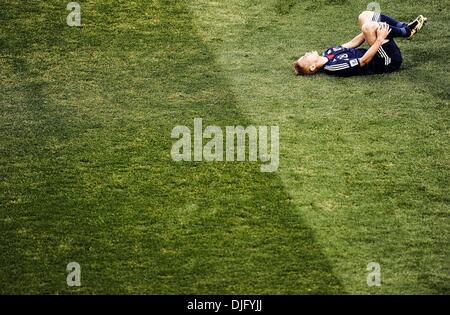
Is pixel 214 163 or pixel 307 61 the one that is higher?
pixel 307 61

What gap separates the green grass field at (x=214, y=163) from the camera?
457 centimetres

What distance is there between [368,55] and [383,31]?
259mm

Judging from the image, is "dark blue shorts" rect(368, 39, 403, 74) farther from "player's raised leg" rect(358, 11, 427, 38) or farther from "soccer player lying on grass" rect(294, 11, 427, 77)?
"player's raised leg" rect(358, 11, 427, 38)

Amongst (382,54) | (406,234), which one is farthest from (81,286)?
(382,54)

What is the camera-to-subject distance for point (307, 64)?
6863mm

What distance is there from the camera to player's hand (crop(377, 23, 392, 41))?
6684 mm

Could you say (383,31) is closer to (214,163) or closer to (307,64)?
(307,64)

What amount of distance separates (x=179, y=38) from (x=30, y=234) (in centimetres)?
348

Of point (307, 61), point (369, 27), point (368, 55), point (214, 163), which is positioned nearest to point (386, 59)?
point (368, 55)

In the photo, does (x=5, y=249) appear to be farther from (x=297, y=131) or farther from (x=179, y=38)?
(x=179, y=38)

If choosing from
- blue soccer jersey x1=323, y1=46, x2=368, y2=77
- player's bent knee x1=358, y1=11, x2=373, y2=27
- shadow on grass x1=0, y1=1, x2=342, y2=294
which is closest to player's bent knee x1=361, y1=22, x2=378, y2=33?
player's bent knee x1=358, y1=11, x2=373, y2=27

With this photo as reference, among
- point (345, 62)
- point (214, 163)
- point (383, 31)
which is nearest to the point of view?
point (214, 163)

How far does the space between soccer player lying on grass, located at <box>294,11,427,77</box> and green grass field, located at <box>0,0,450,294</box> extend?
0.13 metres

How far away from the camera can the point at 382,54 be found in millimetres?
6832
